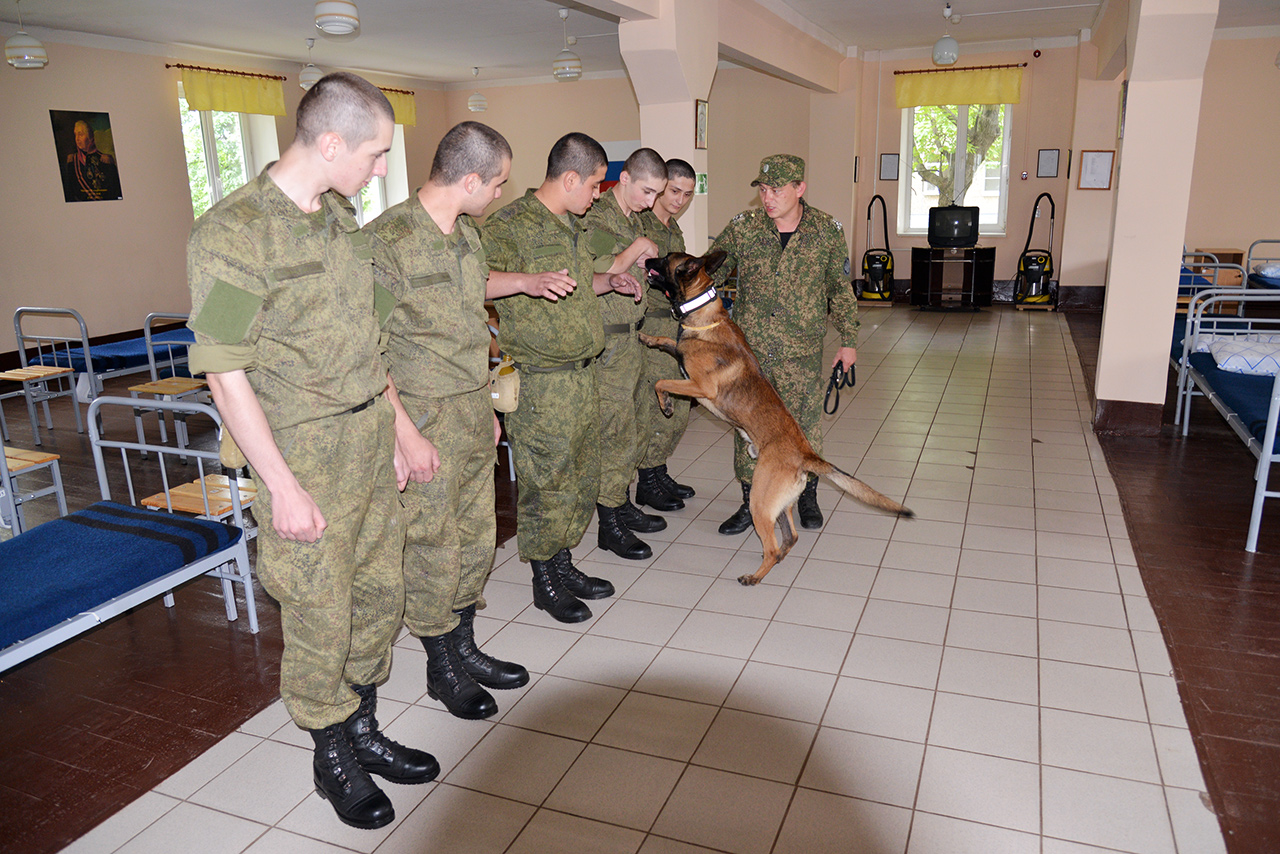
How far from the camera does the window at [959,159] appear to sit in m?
11.5

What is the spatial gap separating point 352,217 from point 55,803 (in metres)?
1.82

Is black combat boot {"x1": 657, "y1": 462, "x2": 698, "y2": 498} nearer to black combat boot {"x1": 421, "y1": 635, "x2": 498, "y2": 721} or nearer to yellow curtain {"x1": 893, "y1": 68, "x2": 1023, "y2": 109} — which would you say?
black combat boot {"x1": 421, "y1": 635, "x2": 498, "y2": 721}

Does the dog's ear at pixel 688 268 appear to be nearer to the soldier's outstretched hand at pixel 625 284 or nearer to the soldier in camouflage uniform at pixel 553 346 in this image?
the soldier's outstretched hand at pixel 625 284

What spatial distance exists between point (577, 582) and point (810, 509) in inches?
54.7

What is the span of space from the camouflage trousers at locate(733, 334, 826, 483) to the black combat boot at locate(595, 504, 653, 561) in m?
0.64

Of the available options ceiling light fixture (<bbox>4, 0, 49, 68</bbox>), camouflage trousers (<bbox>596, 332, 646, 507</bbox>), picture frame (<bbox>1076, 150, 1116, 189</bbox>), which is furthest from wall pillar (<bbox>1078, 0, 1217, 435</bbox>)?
ceiling light fixture (<bbox>4, 0, 49, 68</bbox>)

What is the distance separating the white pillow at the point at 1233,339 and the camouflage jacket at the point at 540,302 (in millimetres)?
4256

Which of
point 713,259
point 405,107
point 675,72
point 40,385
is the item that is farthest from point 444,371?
point 405,107

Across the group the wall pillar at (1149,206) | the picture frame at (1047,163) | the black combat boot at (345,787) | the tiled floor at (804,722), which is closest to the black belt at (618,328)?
the tiled floor at (804,722)

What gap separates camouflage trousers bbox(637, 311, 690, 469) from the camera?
4.21m

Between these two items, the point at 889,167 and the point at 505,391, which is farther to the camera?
the point at 889,167

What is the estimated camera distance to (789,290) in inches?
154

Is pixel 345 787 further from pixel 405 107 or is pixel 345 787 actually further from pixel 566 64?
pixel 405 107

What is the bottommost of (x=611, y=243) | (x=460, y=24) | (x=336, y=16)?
(x=611, y=243)
